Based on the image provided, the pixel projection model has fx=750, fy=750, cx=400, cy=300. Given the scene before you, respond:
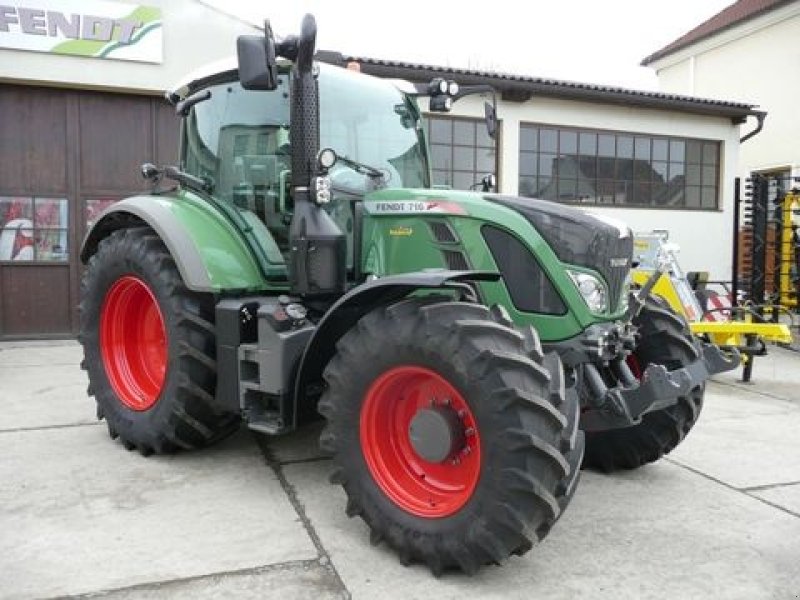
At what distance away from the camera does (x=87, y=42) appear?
8.95 meters

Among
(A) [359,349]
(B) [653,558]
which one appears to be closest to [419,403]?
(A) [359,349]

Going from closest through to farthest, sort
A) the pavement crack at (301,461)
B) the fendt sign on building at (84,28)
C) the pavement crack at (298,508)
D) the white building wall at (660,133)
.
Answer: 1. the pavement crack at (298,508)
2. the pavement crack at (301,461)
3. the fendt sign on building at (84,28)
4. the white building wall at (660,133)

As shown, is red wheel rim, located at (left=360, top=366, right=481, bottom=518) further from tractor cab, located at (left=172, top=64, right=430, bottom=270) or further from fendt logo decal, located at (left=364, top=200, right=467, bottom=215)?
tractor cab, located at (left=172, top=64, right=430, bottom=270)

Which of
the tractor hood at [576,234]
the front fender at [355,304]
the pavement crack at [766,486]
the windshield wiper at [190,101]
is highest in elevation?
the windshield wiper at [190,101]

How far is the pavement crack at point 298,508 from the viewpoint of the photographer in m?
3.03

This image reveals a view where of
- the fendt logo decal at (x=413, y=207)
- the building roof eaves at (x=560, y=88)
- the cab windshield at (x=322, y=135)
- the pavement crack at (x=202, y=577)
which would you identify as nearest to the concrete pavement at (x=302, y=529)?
the pavement crack at (x=202, y=577)

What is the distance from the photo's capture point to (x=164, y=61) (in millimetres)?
9297

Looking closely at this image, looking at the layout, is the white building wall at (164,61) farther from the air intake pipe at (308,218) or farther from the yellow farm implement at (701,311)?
the air intake pipe at (308,218)

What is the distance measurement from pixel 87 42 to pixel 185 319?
6295 millimetres

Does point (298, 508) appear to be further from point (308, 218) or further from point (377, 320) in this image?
point (308, 218)

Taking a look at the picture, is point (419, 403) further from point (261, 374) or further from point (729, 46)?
point (729, 46)

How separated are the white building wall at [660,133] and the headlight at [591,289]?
8.33m

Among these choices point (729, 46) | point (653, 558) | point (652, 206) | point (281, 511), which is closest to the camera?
point (653, 558)

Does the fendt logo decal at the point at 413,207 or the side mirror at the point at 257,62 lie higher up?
the side mirror at the point at 257,62
